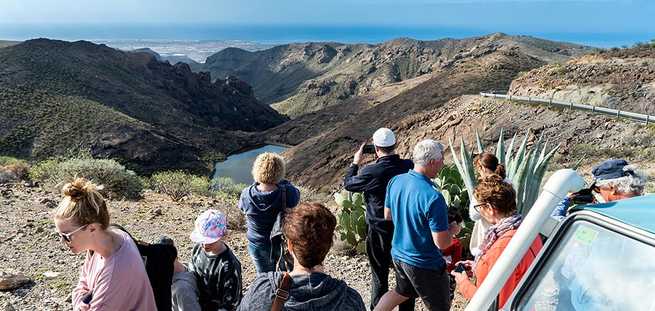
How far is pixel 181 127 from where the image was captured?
5047cm

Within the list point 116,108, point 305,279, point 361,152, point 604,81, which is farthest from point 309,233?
point 116,108

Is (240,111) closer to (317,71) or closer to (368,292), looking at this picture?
(317,71)

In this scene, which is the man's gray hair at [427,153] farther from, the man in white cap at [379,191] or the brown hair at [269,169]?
the brown hair at [269,169]

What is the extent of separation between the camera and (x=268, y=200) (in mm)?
4344

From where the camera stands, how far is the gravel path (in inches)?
224

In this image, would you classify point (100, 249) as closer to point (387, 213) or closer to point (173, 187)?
point (387, 213)

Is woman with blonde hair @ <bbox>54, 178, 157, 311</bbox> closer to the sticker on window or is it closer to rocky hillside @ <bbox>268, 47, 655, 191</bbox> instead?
the sticker on window

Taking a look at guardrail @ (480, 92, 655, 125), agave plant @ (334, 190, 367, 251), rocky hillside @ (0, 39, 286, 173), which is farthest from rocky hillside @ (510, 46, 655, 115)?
rocky hillside @ (0, 39, 286, 173)

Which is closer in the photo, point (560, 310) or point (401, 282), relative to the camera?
point (560, 310)

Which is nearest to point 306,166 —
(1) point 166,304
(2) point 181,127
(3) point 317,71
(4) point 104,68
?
(2) point 181,127

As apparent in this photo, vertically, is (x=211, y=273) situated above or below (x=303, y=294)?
below

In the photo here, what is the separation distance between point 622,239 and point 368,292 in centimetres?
426

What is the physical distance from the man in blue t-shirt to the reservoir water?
31.7 meters

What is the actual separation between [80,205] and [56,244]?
5.41m
